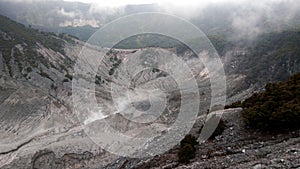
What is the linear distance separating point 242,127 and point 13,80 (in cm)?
7012

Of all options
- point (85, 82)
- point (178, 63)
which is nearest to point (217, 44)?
point (178, 63)

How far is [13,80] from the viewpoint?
91000 mm

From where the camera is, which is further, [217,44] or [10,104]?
[217,44]

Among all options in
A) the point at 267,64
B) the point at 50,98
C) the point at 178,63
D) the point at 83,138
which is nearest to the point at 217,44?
the point at 178,63

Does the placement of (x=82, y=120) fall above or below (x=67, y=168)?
above

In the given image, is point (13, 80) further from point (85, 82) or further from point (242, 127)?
point (242, 127)

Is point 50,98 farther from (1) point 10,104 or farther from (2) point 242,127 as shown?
(2) point 242,127

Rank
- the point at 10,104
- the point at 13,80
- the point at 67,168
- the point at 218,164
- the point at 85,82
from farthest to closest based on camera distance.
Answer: the point at 85,82
the point at 13,80
the point at 10,104
the point at 67,168
the point at 218,164

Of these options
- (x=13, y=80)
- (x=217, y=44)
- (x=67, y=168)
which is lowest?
(x=67, y=168)

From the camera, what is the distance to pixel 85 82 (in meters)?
110

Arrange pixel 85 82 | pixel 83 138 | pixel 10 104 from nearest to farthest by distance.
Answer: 1. pixel 83 138
2. pixel 10 104
3. pixel 85 82

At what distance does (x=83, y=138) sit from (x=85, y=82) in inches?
1804

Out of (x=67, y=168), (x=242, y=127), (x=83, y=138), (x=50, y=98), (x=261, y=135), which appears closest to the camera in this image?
(x=261, y=135)

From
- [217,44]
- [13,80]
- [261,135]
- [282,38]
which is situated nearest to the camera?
[261,135]
